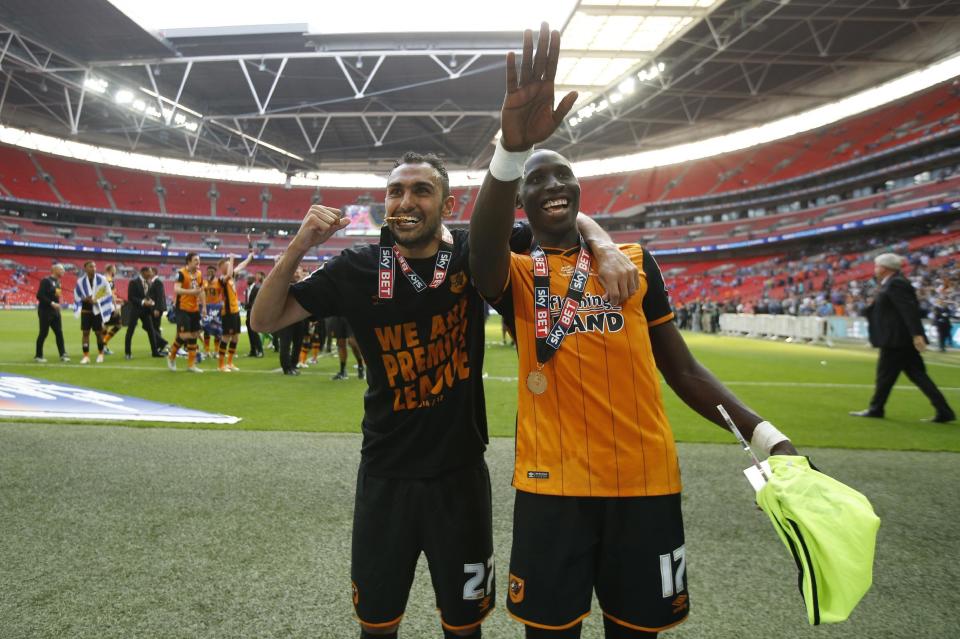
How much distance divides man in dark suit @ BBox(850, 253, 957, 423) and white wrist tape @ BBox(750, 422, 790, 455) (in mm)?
6662

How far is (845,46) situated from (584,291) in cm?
3559

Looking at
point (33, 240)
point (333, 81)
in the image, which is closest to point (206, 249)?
point (33, 240)

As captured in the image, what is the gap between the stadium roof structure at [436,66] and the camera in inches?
865

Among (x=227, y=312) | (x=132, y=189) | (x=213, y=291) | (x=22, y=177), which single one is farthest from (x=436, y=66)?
(x=22, y=177)

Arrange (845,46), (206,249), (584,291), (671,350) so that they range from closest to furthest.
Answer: (584,291) → (671,350) → (845,46) → (206,249)

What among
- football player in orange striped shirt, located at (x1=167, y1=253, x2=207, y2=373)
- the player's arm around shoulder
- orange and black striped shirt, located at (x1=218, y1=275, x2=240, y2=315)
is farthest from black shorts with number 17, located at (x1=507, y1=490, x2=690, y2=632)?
orange and black striped shirt, located at (x1=218, y1=275, x2=240, y2=315)

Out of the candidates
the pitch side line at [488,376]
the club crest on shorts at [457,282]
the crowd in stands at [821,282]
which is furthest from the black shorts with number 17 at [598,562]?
the crowd in stands at [821,282]

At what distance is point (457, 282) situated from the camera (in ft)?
6.20

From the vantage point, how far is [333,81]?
28.0m

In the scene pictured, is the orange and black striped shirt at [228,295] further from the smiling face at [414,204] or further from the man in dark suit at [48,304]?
the smiling face at [414,204]

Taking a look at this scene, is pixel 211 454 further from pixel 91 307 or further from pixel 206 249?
pixel 206 249

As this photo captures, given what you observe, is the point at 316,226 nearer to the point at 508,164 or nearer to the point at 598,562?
the point at 508,164

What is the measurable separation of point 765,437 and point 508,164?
116cm

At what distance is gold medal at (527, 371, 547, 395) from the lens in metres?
1.71
